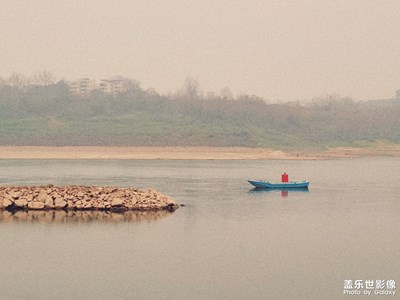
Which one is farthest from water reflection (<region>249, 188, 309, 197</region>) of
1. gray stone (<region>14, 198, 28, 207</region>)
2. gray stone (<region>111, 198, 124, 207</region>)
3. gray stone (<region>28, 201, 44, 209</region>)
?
gray stone (<region>14, 198, 28, 207</region>)

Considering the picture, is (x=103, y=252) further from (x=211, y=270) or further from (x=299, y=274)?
(x=299, y=274)

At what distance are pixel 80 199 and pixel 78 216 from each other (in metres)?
4.03

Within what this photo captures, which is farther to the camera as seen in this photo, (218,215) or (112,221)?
(218,215)

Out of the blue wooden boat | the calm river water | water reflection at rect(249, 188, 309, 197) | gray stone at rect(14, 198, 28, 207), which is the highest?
gray stone at rect(14, 198, 28, 207)

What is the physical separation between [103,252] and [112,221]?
11.8 m

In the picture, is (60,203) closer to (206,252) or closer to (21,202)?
(21,202)

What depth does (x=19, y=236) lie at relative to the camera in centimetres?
4534

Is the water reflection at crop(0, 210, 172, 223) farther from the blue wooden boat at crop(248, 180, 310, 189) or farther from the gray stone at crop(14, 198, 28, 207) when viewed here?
the blue wooden boat at crop(248, 180, 310, 189)

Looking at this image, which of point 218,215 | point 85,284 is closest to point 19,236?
point 85,284

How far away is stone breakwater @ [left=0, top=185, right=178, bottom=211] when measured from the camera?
191 ft

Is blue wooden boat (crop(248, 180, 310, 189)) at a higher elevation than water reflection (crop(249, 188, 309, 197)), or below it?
higher

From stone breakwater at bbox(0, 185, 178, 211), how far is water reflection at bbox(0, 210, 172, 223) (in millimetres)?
967

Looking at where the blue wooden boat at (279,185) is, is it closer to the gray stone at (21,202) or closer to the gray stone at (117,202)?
the gray stone at (117,202)

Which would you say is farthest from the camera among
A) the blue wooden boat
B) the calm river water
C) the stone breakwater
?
the blue wooden boat
